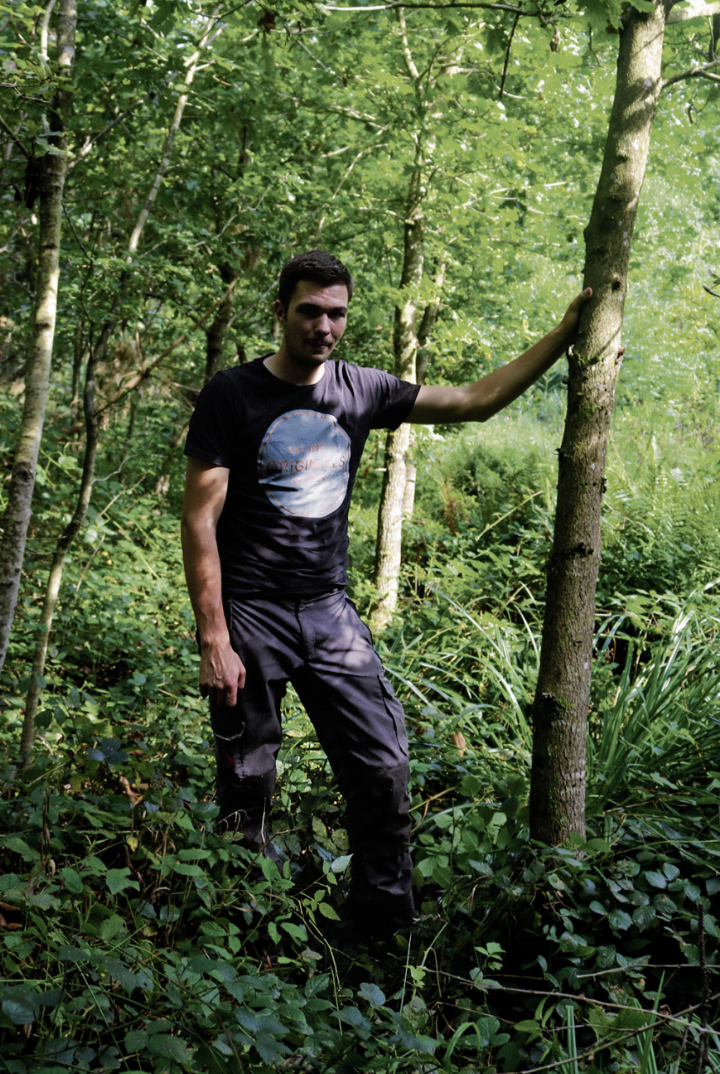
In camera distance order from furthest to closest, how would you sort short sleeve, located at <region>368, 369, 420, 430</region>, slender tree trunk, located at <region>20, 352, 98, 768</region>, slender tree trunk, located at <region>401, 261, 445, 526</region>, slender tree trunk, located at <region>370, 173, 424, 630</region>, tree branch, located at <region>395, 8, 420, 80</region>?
slender tree trunk, located at <region>401, 261, 445, 526</region>, slender tree trunk, located at <region>370, 173, 424, 630</region>, tree branch, located at <region>395, 8, 420, 80</region>, slender tree trunk, located at <region>20, 352, 98, 768</region>, short sleeve, located at <region>368, 369, 420, 430</region>

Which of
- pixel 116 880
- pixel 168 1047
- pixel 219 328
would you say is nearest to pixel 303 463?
pixel 116 880

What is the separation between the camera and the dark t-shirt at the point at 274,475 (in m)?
2.63

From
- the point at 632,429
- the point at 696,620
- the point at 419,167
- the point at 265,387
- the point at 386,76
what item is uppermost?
the point at 386,76

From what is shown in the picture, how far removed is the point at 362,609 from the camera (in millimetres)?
5859

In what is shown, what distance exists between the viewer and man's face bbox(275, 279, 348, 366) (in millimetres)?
2619

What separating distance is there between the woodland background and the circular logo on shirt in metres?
0.98

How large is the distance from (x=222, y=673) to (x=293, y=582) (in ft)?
1.34

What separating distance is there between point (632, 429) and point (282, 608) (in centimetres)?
764

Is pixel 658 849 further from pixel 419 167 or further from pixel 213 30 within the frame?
pixel 213 30

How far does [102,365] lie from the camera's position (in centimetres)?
912

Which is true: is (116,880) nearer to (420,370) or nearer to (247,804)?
(247,804)

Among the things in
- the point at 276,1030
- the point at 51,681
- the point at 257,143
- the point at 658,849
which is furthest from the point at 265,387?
the point at 257,143

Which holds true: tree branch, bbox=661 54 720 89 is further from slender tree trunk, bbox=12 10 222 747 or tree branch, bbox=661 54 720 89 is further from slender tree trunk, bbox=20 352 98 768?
slender tree trunk, bbox=20 352 98 768

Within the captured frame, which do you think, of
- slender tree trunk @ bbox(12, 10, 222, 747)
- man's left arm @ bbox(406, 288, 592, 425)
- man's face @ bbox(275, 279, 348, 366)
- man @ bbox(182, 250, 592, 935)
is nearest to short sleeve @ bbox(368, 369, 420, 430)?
man's left arm @ bbox(406, 288, 592, 425)
